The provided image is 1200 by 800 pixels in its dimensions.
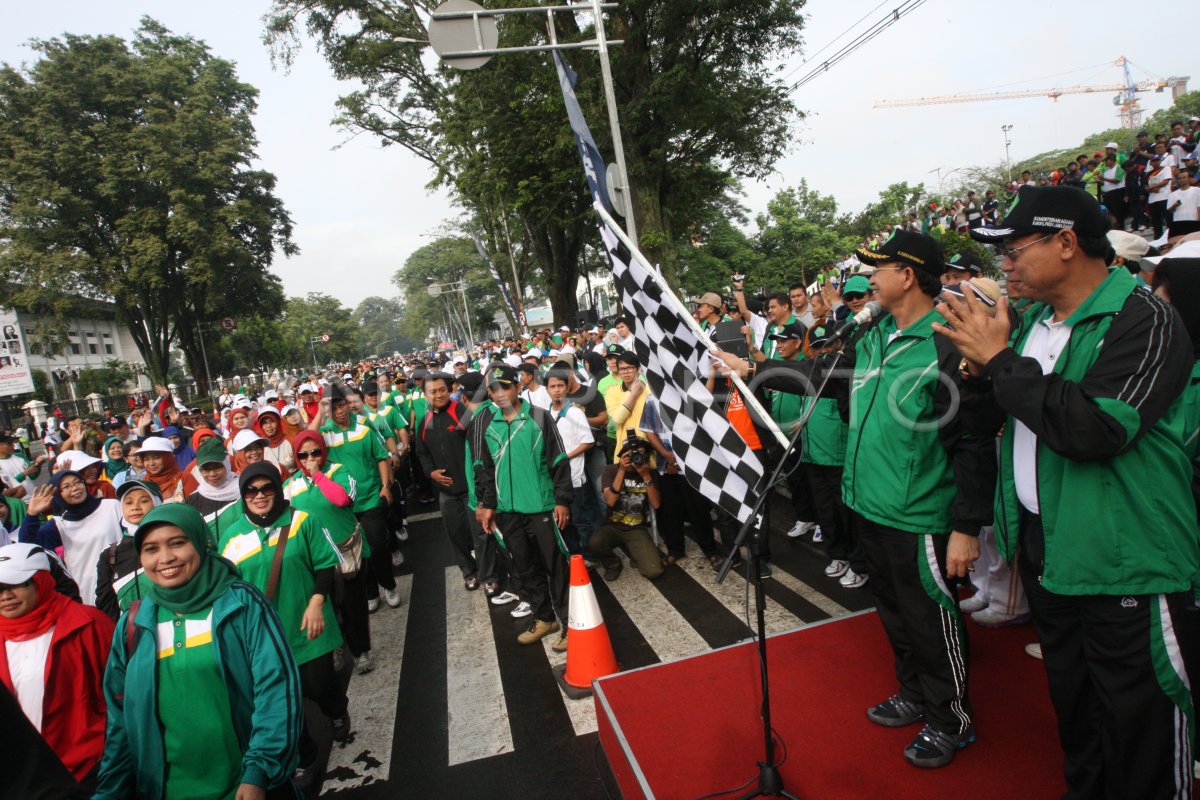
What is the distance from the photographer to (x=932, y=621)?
104 inches

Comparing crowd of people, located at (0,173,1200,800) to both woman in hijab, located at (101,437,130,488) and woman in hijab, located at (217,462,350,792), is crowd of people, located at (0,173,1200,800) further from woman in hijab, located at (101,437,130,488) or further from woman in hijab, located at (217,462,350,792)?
woman in hijab, located at (101,437,130,488)

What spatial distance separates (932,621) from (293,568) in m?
3.12

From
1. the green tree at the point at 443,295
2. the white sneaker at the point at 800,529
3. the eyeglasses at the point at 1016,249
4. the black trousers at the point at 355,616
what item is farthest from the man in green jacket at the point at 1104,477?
the green tree at the point at 443,295

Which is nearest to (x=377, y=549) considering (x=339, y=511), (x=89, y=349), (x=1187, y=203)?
(x=339, y=511)

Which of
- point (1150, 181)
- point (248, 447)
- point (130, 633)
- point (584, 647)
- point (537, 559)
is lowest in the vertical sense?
point (584, 647)

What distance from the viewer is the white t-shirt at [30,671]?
2635mm

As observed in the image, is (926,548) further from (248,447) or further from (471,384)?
(248,447)

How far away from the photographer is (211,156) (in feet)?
101

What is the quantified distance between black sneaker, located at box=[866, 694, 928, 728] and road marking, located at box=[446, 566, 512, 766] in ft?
6.40

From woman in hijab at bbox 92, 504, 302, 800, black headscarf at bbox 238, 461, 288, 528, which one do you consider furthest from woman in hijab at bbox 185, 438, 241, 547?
woman in hijab at bbox 92, 504, 302, 800

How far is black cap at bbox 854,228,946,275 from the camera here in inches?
103

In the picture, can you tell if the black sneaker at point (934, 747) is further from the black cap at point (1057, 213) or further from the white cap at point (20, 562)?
the white cap at point (20, 562)

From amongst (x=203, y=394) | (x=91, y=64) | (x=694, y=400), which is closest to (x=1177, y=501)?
(x=694, y=400)

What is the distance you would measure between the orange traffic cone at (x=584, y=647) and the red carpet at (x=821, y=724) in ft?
2.30
